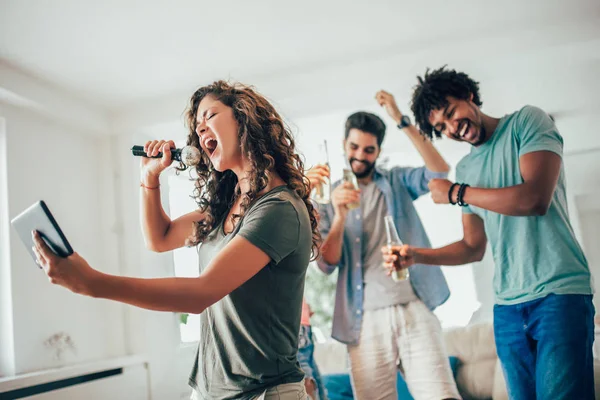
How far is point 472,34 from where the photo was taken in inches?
113

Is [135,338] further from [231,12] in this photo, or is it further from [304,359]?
[231,12]

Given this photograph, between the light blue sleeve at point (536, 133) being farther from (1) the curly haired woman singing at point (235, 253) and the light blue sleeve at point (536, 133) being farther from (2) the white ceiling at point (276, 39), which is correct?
(1) the curly haired woman singing at point (235, 253)

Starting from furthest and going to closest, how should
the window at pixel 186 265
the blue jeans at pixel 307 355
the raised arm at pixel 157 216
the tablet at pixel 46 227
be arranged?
1. the window at pixel 186 265
2. the blue jeans at pixel 307 355
3. the raised arm at pixel 157 216
4. the tablet at pixel 46 227

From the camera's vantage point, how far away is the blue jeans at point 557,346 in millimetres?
1705

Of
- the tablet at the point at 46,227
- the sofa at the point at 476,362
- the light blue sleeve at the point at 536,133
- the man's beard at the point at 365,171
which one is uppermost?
the man's beard at the point at 365,171

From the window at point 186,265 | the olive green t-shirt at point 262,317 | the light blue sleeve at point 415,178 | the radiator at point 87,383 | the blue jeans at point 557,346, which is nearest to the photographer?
the olive green t-shirt at point 262,317

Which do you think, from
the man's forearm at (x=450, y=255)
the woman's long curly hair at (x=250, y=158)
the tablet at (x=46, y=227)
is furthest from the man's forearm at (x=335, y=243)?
the tablet at (x=46, y=227)

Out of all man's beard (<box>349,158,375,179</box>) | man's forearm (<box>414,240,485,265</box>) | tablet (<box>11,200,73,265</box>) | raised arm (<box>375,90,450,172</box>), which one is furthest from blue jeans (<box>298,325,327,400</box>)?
tablet (<box>11,200,73,265</box>)

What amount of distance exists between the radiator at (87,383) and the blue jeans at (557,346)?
1.97 metres

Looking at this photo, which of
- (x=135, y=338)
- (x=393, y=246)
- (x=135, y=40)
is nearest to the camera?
(x=393, y=246)

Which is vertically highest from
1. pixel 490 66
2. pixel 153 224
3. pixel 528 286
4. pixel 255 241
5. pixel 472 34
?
pixel 472 34

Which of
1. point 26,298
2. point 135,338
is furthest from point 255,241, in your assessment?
point 135,338

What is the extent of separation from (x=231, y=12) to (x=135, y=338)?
190 cm

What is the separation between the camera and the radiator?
2.43 metres
